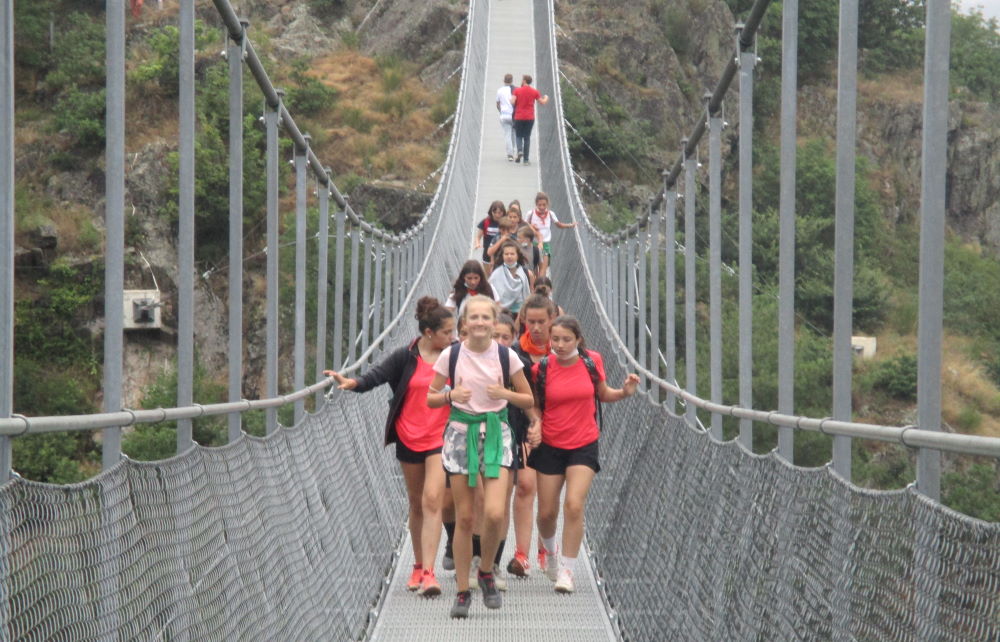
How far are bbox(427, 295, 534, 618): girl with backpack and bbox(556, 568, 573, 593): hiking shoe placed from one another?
0.72m

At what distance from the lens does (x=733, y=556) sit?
13.8ft

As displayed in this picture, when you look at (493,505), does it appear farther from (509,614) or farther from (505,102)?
(505,102)

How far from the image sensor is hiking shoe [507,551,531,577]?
263 inches

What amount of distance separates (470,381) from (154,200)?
22.1m

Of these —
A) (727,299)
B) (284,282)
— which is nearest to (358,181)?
(284,282)

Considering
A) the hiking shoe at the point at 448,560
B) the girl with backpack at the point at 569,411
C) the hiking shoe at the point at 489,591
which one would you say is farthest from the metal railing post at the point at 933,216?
the hiking shoe at the point at 448,560

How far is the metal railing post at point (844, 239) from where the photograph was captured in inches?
143

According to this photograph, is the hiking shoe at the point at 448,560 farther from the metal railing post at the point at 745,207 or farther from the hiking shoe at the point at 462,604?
the metal railing post at the point at 745,207

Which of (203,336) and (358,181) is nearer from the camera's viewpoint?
(203,336)

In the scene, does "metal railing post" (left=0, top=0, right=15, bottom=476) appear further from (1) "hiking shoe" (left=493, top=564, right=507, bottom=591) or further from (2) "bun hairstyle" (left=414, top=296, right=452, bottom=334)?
(1) "hiking shoe" (left=493, top=564, right=507, bottom=591)

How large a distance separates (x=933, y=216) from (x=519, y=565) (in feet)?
12.9

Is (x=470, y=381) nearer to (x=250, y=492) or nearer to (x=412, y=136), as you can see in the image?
(x=250, y=492)

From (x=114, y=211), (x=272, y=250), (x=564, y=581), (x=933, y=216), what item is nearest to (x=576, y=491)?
(x=564, y=581)

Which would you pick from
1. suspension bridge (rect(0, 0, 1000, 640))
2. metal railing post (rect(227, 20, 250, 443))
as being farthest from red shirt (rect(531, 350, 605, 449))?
metal railing post (rect(227, 20, 250, 443))
